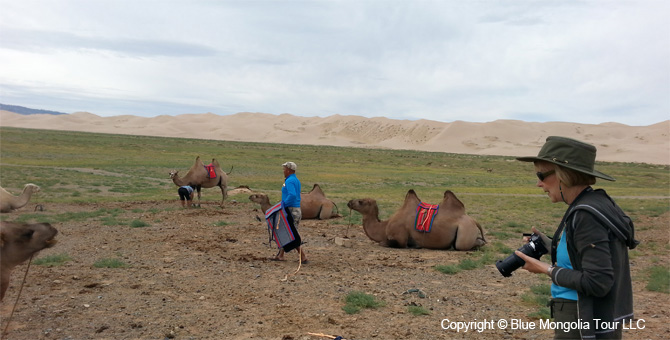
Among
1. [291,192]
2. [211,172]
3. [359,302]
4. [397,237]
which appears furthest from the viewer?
[211,172]

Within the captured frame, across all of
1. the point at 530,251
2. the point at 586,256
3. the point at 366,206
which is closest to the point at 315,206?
the point at 366,206

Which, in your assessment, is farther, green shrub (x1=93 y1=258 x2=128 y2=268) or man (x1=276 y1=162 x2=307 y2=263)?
man (x1=276 y1=162 x2=307 y2=263)

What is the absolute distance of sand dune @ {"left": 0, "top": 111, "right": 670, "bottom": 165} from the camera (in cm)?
11625

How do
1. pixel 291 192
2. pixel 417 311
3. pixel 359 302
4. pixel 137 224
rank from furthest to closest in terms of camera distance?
pixel 137 224
pixel 291 192
pixel 359 302
pixel 417 311

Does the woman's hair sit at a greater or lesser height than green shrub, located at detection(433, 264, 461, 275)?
greater

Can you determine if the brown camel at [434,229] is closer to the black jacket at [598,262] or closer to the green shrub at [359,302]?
the green shrub at [359,302]

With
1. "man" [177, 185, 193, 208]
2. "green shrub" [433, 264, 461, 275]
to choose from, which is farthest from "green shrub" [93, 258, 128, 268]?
"man" [177, 185, 193, 208]

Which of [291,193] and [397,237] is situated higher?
[291,193]

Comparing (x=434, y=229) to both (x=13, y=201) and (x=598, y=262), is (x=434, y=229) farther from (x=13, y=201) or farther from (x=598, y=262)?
(x=598, y=262)

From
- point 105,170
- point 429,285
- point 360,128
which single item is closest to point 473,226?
point 429,285

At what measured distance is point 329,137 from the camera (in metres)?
160

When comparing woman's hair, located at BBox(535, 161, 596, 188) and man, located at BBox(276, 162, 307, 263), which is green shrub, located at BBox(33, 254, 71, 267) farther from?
woman's hair, located at BBox(535, 161, 596, 188)

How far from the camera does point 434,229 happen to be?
11.0 metres

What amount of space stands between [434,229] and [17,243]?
7919 millimetres
